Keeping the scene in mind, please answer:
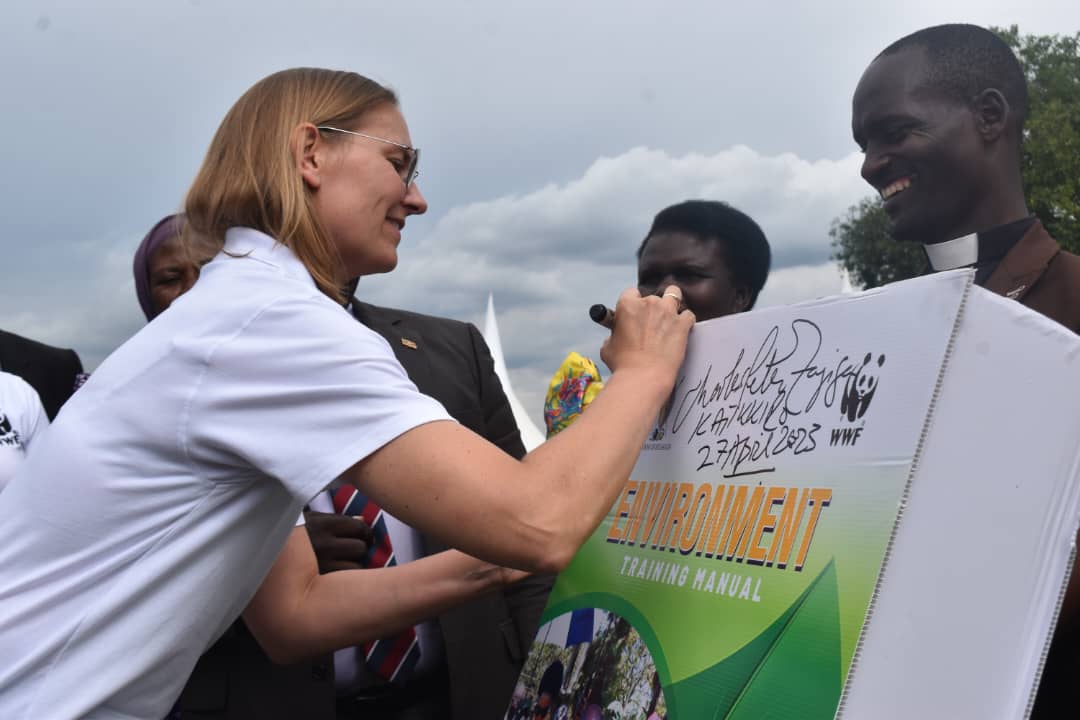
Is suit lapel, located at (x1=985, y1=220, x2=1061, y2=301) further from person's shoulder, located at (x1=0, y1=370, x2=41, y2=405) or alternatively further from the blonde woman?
person's shoulder, located at (x1=0, y1=370, x2=41, y2=405)

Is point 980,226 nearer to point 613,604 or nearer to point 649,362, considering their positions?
point 649,362

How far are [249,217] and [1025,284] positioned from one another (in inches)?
50.5

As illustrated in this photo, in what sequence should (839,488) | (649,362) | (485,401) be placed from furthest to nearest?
(485,401), (649,362), (839,488)

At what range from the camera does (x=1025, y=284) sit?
1.74 metres

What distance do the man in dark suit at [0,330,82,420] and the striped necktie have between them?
8.28ft

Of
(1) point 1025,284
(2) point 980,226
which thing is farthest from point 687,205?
(1) point 1025,284

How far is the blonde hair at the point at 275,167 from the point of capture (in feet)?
5.60

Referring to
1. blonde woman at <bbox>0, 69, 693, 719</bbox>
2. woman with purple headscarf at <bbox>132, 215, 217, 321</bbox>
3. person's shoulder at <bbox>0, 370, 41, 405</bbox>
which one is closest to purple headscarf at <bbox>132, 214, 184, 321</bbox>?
woman with purple headscarf at <bbox>132, 215, 217, 321</bbox>

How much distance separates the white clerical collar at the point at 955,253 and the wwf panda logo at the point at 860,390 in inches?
25.2

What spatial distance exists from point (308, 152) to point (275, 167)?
7 cm

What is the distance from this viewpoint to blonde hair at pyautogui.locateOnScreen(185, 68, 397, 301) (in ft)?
5.60

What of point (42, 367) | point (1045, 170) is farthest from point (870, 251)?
point (42, 367)

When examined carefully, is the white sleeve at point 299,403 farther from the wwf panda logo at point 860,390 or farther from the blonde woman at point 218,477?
the wwf panda logo at point 860,390

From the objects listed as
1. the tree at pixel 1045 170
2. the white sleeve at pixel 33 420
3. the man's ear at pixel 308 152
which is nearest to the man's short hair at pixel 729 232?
the man's ear at pixel 308 152
